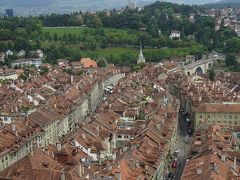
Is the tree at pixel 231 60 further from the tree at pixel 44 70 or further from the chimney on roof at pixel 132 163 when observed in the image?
the chimney on roof at pixel 132 163

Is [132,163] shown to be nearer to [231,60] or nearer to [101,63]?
[101,63]

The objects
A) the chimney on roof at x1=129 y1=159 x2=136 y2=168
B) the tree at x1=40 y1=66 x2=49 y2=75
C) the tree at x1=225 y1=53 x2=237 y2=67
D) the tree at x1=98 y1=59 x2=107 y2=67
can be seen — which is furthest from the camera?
the tree at x1=225 y1=53 x2=237 y2=67

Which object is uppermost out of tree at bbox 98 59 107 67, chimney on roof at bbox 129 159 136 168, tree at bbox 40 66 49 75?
chimney on roof at bbox 129 159 136 168

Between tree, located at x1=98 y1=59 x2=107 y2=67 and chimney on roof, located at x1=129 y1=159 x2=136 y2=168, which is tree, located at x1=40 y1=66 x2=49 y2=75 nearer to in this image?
tree, located at x1=98 y1=59 x2=107 y2=67

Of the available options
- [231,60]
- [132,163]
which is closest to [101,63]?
[231,60]

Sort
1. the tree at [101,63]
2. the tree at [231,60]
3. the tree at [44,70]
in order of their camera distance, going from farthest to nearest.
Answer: the tree at [231,60]
the tree at [101,63]
the tree at [44,70]

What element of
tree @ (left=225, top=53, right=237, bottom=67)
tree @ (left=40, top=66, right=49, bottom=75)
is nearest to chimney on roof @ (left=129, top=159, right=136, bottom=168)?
tree @ (left=40, top=66, right=49, bottom=75)

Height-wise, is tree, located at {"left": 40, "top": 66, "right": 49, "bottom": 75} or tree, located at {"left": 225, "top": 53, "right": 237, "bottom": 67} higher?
tree, located at {"left": 40, "top": 66, "right": 49, "bottom": 75}

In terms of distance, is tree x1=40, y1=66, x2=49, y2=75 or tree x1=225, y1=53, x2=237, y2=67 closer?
tree x1=40, y1=66, x2=49, y2=75

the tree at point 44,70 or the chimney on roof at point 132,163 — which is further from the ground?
the chimney on roof at point 132,163

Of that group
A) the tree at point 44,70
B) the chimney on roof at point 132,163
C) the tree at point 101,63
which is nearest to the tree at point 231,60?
the tree at point 101,63

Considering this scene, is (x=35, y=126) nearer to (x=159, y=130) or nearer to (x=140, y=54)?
(x=159, y=130)

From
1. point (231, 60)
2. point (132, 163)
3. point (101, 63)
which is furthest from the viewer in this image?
point (231, 60)

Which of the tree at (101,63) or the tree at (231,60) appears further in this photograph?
the tree at (231,60)
